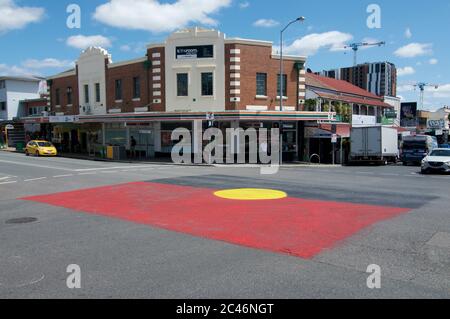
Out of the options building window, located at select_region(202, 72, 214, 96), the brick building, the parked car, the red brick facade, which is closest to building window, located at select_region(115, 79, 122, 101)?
the brick building

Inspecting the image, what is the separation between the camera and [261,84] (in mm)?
32562

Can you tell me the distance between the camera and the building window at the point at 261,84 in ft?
106

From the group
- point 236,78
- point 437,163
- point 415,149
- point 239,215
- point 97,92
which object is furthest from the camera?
point 97,92

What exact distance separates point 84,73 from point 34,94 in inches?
1075

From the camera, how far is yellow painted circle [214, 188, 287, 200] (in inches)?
526

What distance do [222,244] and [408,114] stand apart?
7693 centimetres

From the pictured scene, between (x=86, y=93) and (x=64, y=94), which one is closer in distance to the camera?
(x=86, y=93)

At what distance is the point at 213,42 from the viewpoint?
104 ft

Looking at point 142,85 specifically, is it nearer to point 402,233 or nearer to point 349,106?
point 349,106

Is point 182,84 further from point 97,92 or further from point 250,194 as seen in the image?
point 250,194

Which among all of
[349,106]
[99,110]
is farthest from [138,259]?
[349,106]

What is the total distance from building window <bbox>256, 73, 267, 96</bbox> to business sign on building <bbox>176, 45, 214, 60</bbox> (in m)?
4.04

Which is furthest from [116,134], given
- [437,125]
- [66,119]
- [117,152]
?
[437,125]

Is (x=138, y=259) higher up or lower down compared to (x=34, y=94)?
lower down
